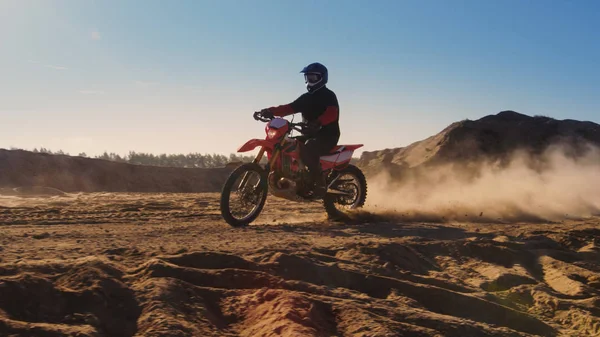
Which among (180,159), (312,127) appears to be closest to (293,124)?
(312,127)

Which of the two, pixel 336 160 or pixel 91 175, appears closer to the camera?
pixel 336 160

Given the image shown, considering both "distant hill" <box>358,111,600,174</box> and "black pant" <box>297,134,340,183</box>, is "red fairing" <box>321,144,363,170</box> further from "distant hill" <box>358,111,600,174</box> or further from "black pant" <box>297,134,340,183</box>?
"distant hill" <box>358,111,600,174</box>

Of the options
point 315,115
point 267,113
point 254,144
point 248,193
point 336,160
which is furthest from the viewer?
point 336,160

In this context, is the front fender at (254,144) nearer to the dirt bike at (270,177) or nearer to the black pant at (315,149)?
the dirt bike at (270,177)

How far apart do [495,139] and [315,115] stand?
28.6ft

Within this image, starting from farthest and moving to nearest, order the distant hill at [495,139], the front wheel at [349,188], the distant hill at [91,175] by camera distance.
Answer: the distant hill at [91,175]
the distant hill at [495,139]
the front wheel at [349,188]

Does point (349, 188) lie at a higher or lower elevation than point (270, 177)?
lower

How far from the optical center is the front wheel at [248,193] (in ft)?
22.5

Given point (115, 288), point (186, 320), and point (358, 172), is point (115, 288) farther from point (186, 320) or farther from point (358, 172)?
point (358, 172)

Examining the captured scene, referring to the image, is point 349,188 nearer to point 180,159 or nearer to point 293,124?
point 293,124

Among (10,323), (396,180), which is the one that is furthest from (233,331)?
(396,180)

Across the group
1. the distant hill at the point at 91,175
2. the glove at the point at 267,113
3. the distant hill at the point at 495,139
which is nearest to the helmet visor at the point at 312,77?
the glove at the point at 267,113

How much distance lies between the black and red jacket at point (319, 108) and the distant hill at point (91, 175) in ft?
36.8

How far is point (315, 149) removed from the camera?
7367 mm
